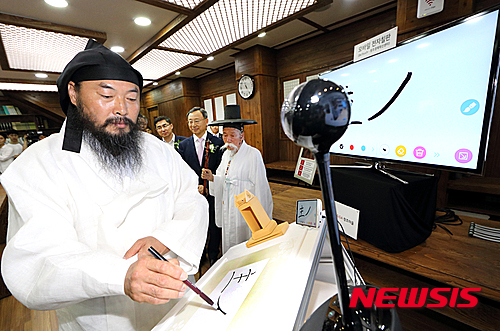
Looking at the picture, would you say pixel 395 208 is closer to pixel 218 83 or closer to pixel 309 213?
pixel 309 213

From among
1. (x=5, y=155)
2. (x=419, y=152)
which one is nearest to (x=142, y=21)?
(x=419, y=152)

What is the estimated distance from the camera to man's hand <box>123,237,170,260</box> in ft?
2.84

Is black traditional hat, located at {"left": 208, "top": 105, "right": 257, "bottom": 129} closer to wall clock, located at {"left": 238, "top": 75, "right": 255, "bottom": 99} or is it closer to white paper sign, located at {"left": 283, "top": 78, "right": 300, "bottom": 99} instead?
wall clock, located at {"left": 238, "top": 75, "right": 255, "bottom": 99}

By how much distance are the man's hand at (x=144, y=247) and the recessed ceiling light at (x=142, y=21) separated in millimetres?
3545

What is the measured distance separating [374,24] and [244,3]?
2543 millimetres

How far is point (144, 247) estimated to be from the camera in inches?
35.4

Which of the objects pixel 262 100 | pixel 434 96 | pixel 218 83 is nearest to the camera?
pixel 434 96

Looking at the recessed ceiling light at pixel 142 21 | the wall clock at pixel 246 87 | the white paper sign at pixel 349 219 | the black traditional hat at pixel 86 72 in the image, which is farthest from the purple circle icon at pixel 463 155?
the wall clock at pixel 246 87

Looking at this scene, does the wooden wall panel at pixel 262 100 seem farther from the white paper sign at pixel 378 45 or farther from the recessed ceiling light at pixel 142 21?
the white paper sign at pixel 378 45

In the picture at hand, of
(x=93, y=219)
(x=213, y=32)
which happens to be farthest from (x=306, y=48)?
(x=93, y=219)

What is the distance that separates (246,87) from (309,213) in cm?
479

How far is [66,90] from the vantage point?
107 centimetres

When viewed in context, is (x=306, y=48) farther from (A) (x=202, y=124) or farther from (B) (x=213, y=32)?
(A) (x=202, y=124)

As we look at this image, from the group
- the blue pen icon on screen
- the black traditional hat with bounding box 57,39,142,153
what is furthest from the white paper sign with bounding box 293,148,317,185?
the black traditional hat with bounding box 57,39,142,153
